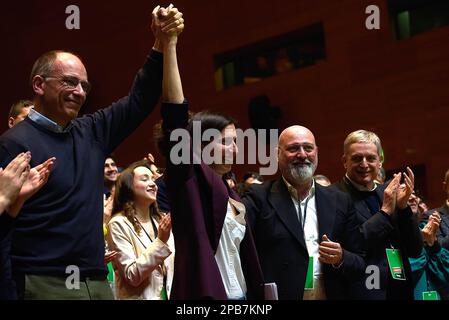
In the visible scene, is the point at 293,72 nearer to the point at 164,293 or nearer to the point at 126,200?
the point at 126,200

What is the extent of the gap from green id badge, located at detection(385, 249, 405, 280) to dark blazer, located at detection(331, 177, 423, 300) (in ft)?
0.09

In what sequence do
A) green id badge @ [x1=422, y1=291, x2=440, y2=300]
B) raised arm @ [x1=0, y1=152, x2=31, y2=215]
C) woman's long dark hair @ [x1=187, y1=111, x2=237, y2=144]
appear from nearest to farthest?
raised arm @ [x1=0, y1=152, x2=31, y2=215]
woman's long dark hair @ [x1=187, y1=111, x2=237, y2=144]
green id badge @ [x1=422, y1=291, x2=440, y2=300]

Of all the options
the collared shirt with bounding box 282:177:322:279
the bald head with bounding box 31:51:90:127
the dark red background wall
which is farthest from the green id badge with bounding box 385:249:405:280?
the dark red background wall

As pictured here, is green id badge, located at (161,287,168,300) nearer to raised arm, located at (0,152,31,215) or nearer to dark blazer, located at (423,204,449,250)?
raised arm, located at (0,152,31,215)

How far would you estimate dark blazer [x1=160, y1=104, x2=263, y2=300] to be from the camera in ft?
8.84

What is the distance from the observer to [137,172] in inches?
167

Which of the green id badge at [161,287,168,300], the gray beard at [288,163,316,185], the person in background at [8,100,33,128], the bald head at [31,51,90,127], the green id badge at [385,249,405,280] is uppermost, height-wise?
the person in background at [8,100,33,128]

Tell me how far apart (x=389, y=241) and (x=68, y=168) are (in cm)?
186

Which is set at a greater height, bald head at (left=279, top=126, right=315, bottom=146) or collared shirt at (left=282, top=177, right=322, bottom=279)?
bald head at (left=279, top=126, right=315, bottom=146)

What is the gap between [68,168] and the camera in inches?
104

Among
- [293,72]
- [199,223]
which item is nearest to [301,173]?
[199,223]

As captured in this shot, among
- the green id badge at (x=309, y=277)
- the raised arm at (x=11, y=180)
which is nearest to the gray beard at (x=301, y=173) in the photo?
the green id badge at (x=309, y=277)

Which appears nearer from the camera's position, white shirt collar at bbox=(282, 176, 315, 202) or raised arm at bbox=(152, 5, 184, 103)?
raised arm at bbox=(152, 5, 184, 103)

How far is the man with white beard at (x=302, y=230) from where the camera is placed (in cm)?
334
